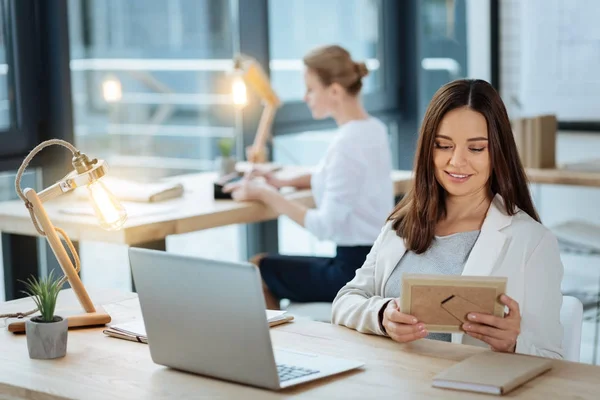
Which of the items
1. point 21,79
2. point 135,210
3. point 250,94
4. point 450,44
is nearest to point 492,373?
point 135,210

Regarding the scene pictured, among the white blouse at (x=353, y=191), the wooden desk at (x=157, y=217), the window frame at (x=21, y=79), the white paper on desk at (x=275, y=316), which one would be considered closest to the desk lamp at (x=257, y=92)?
the wooden desk at (x=157, y=217)

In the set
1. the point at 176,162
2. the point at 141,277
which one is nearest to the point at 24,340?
the point at 141,277

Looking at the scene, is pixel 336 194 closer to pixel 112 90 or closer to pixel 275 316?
pixel 112 90

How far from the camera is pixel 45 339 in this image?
6.99ft

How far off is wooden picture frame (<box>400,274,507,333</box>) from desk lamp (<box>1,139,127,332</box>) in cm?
72

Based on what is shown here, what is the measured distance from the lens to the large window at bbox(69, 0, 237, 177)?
449cm

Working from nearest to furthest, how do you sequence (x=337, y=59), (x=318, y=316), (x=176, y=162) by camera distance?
(x=318, y=316)
(x=337, y=59)
(x=176, y=162)

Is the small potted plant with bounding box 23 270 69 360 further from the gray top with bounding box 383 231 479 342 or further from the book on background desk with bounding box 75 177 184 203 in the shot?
the book on background desk with bounding box 75 177 184 203

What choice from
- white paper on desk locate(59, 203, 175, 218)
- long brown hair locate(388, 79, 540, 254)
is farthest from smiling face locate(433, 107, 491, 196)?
white paper on desk locate(59, 203, 175, 218)

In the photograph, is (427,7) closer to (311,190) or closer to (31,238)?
(311,190)

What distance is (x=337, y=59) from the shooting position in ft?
13.8

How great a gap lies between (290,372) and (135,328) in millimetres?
498

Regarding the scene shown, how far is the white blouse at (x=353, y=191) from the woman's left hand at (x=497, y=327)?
1.89m

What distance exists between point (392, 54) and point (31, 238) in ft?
9.20
